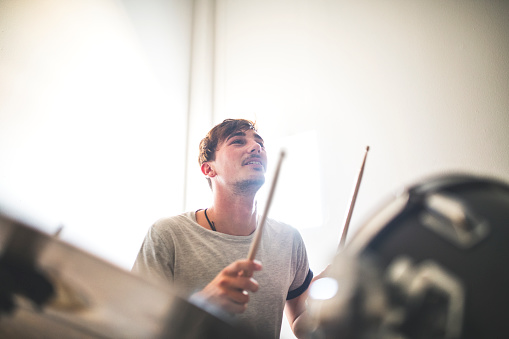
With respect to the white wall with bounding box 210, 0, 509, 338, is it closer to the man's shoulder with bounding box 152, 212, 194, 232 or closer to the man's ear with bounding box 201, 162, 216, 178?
the man's ear with bounding box 201, 162, 216, 178

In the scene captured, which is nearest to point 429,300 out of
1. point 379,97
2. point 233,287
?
point 233,287

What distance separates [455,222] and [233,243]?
773mm

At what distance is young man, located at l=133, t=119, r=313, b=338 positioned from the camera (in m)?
0.95

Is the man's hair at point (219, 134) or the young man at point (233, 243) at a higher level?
the man's hair at point (219, 134)

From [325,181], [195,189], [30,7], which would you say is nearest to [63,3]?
[30,7]

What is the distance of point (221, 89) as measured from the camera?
6.32ft

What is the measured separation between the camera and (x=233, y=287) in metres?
0.63

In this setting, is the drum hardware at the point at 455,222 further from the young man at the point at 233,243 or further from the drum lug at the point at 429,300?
the young man at the point at 233,243

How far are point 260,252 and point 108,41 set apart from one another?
1.06 metres

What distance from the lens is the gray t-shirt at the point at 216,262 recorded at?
3.08 feet

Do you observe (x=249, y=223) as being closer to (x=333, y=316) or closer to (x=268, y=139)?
(x=268, y=139)

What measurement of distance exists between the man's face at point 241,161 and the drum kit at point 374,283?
78 cm

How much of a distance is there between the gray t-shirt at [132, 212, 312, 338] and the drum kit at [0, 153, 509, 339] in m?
0.52

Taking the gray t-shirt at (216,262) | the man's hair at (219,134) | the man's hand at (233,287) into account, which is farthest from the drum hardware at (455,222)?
the man's hair at (219,134)
